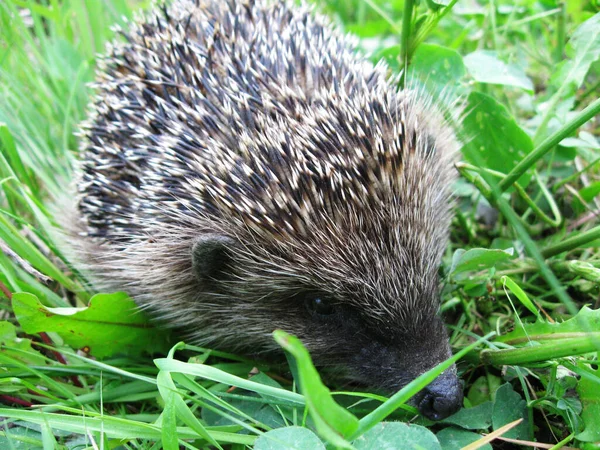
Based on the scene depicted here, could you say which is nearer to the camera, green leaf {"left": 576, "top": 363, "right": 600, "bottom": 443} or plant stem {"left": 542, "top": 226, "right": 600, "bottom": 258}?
green leaf {"left": 576, "top": 363, "right": 600, "bottom": 443}

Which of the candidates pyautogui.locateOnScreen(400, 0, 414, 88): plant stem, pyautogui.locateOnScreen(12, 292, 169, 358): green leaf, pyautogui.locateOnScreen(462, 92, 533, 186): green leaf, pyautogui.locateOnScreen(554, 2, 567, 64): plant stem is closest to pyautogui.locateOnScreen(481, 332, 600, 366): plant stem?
pyautogui.locateOnScreen(462, 92, 533, 186): green leaf

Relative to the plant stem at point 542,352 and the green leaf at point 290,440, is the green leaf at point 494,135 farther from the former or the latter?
the green leaf at point 290,440

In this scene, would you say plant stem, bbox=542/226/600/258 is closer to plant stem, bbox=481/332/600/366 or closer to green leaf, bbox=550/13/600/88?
plant stem, bbox=481/332/600/366

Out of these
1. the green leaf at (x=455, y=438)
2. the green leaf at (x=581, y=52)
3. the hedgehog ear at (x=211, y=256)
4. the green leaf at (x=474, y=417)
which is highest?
the green leaf at (x=581, y=52)

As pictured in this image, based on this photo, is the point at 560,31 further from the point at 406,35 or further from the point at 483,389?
the point at 483,389

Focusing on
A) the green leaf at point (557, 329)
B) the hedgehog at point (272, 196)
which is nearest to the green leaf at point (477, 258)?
the hedgehog at point (272, 196)
